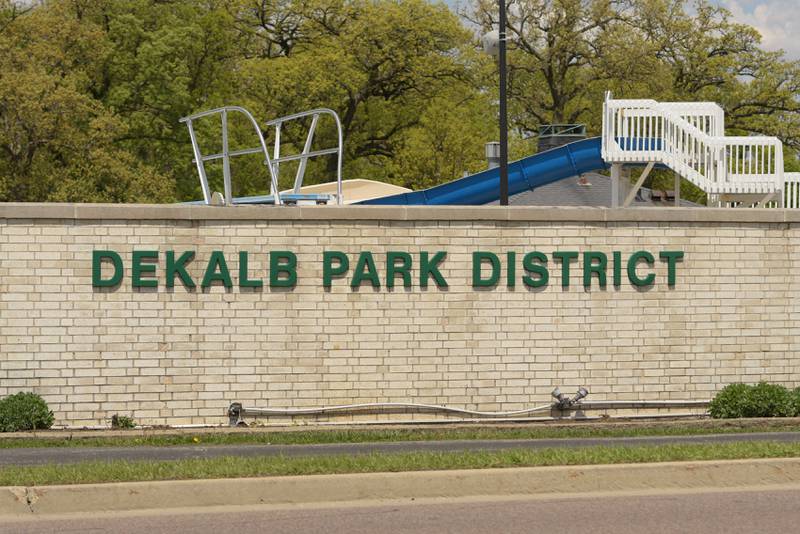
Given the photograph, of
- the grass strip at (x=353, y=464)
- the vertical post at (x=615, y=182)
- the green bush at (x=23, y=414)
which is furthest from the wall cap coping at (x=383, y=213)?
the grass strip at (x=353, y=464)

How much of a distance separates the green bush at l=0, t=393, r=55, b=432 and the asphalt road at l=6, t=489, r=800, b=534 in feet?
25.6

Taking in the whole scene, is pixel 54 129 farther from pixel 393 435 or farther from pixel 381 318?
pixel 393 435

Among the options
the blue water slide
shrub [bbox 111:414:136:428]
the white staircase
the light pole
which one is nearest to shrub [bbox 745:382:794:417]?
the white staircase

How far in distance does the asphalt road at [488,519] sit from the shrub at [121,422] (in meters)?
8.07

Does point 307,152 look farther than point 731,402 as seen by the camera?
Yes

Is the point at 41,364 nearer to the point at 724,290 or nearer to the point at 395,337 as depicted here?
the point at 395,337

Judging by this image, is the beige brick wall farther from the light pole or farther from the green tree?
the green tree

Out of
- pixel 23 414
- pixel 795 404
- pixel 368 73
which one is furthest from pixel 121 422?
pixel 368 73

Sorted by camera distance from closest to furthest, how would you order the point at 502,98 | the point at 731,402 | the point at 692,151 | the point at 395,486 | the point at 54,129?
the point at 395,486, the point at 731,402, the point at 692,151, the point at 502,98, the point at 54,129

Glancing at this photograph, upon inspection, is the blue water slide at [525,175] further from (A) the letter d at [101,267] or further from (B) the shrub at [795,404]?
(A) the letter d at [101,267]

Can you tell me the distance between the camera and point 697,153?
2144 centimetres

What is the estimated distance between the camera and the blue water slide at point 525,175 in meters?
29.3

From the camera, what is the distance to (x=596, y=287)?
1825cm

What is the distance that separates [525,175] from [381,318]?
13.2 meters
